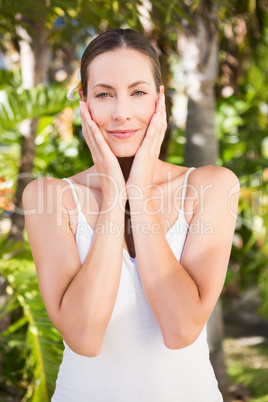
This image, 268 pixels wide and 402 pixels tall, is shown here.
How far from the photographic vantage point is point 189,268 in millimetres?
1582

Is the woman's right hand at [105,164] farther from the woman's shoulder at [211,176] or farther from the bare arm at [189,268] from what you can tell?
the woman's shoulder at [211,176]

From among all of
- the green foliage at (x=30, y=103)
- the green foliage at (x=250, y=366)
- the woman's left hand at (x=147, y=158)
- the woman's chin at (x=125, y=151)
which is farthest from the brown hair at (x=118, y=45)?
the green foliage at (x=250, y=366)

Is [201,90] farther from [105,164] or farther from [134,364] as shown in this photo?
[134,364]

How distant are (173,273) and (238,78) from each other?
5.27 m

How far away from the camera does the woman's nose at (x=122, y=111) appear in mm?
1594

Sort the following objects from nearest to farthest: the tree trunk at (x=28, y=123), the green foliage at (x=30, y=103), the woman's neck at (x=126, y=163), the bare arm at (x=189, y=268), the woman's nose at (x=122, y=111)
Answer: the bare arm at (x=189, y=268), the woman's nose at (x=122, y=111), the woman's neck at (x=126, y=163), the green foliage at (x=30, y=103), the tree trunk at (x=28, y=123)

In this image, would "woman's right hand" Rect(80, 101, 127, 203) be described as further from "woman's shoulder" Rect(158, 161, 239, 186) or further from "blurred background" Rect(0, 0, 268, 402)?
"blurred background" Rect(0, 0, 268, 402)

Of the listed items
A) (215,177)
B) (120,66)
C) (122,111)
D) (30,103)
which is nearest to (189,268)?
(215,177)

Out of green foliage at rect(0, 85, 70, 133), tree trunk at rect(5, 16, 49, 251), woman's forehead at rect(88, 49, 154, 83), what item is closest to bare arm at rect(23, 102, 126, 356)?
woman's forehead at rect(88, 49, 154, 83)

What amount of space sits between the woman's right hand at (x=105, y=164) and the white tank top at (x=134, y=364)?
0.17 metres

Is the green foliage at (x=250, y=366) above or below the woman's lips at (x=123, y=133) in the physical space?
below

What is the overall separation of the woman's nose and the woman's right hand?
9cm

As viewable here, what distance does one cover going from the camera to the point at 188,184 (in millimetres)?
1748

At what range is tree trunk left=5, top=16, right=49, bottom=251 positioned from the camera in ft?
13.3
